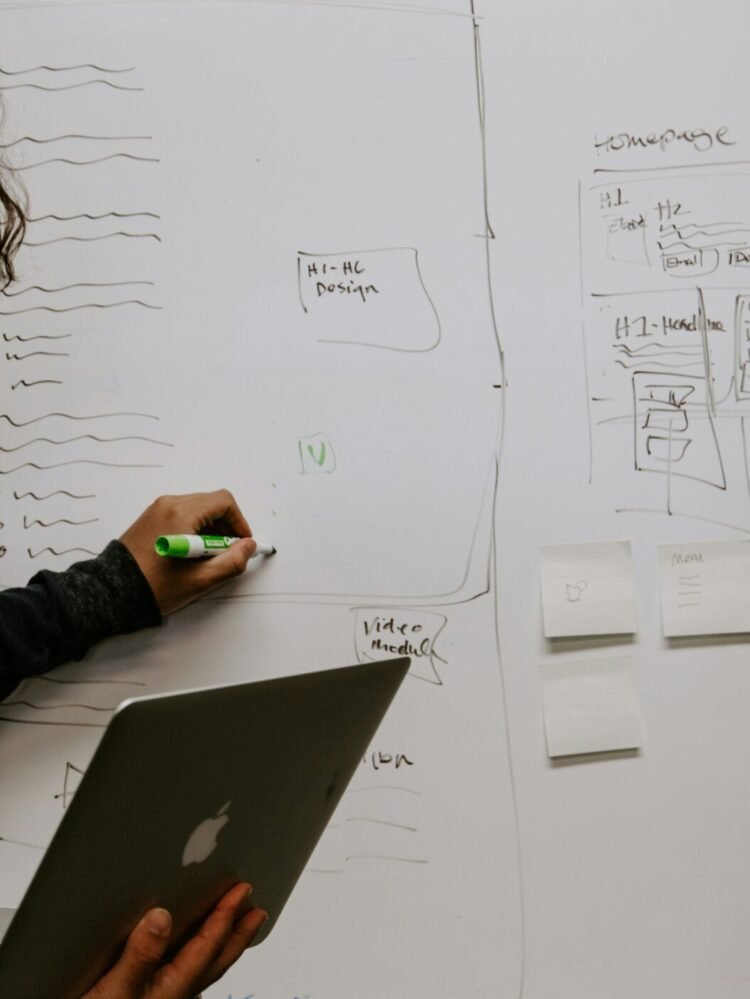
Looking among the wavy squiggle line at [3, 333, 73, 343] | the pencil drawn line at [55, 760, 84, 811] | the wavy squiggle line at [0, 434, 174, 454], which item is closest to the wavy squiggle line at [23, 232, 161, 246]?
the wavy squiggle line at [3, 333, 73, 343]

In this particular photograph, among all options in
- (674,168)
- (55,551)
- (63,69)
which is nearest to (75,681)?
(55,551)

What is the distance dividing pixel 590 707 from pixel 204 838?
503 mm

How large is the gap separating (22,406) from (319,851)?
1.95 feet

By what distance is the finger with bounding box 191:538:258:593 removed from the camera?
1026mm

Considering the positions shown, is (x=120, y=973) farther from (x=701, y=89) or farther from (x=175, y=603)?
(x=701, y=89)

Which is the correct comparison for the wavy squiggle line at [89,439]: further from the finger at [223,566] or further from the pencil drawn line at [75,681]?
the pencil drawn line at [75,681]

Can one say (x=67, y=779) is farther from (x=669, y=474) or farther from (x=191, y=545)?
(x=669, y=474)

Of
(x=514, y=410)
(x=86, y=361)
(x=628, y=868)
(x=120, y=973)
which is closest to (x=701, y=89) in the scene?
(x=514, y=410)

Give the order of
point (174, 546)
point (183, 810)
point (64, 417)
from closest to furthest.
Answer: point (183, 810)
point (174, 546)
point (64, 417)

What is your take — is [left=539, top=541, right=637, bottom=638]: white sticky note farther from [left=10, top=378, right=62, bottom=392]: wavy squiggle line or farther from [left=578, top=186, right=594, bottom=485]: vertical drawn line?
[left=10, top=378, right=62, bottom=392]: wavy squiggle line

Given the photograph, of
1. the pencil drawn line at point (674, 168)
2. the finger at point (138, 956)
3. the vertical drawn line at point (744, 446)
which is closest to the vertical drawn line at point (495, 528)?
the pencil drawn line at point (674, 168)

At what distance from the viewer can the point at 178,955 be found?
0.74 metres

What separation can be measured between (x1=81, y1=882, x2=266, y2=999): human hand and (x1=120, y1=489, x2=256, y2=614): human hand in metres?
0.35

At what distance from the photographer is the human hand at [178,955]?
2.23 ft
